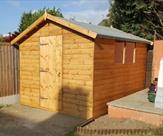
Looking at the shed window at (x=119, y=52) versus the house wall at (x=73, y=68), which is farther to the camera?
the shed window at (x=119, y=52)

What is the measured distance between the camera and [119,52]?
836cm

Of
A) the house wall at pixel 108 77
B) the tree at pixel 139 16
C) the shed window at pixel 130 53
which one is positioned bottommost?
the house wall at pixel 108 77

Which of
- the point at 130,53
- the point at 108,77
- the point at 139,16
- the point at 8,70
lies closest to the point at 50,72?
the point at 8,70

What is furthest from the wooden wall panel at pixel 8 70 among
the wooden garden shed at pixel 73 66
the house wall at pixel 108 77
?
the house wall at pixel 108 77

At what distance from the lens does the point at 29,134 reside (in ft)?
19.9

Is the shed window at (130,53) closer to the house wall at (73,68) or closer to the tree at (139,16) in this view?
the house wall at (73,68)

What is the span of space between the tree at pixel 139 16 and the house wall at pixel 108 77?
5638 millimetres

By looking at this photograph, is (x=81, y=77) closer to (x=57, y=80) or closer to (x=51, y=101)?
(x=57, y=80)

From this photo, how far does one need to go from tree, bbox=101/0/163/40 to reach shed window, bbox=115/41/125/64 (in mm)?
6173

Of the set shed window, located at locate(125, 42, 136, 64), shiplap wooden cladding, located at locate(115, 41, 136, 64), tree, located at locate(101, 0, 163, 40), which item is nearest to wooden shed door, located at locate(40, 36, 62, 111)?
shiplap wooden cladding, located at locate(115, 41, 136, 64)

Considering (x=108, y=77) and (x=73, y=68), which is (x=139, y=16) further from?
(x=73, y=68)

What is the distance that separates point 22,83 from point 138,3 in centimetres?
856

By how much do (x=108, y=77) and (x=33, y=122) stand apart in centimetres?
274

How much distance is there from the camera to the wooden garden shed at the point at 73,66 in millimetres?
7074
